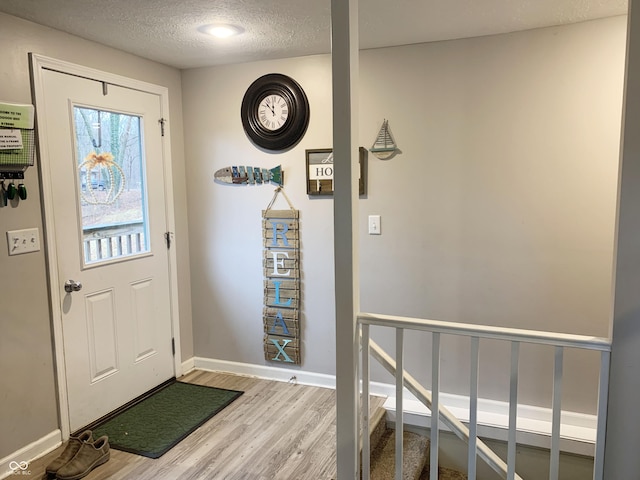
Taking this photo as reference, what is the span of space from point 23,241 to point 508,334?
7.54ft

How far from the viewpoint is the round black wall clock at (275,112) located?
3.20 metres

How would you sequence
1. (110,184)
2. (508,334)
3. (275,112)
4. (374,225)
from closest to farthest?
(508,334) → (110,184) → (374,225) → (275,112)

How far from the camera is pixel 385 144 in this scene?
2.99 meters

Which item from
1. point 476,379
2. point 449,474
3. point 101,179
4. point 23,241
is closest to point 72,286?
point 23,241

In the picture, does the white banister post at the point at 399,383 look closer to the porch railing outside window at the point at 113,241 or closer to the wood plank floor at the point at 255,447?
the wood plank floor at the point at 255,447

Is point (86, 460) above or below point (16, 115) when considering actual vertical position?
below

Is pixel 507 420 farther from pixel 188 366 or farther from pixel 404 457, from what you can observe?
pixel 188 366

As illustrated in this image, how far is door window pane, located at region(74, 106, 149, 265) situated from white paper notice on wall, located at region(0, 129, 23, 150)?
1.23ft

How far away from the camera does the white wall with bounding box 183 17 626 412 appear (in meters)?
2.60

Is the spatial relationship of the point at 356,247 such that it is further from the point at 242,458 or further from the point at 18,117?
the point at 18,117

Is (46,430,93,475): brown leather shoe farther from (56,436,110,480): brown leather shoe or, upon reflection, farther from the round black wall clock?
the round black wall clock

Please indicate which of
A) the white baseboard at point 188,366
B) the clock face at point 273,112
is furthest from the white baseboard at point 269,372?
the clock face at point 273,112

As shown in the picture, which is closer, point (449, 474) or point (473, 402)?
point (473, 402)

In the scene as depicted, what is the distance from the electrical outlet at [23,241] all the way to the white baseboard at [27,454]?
1.00 meters
